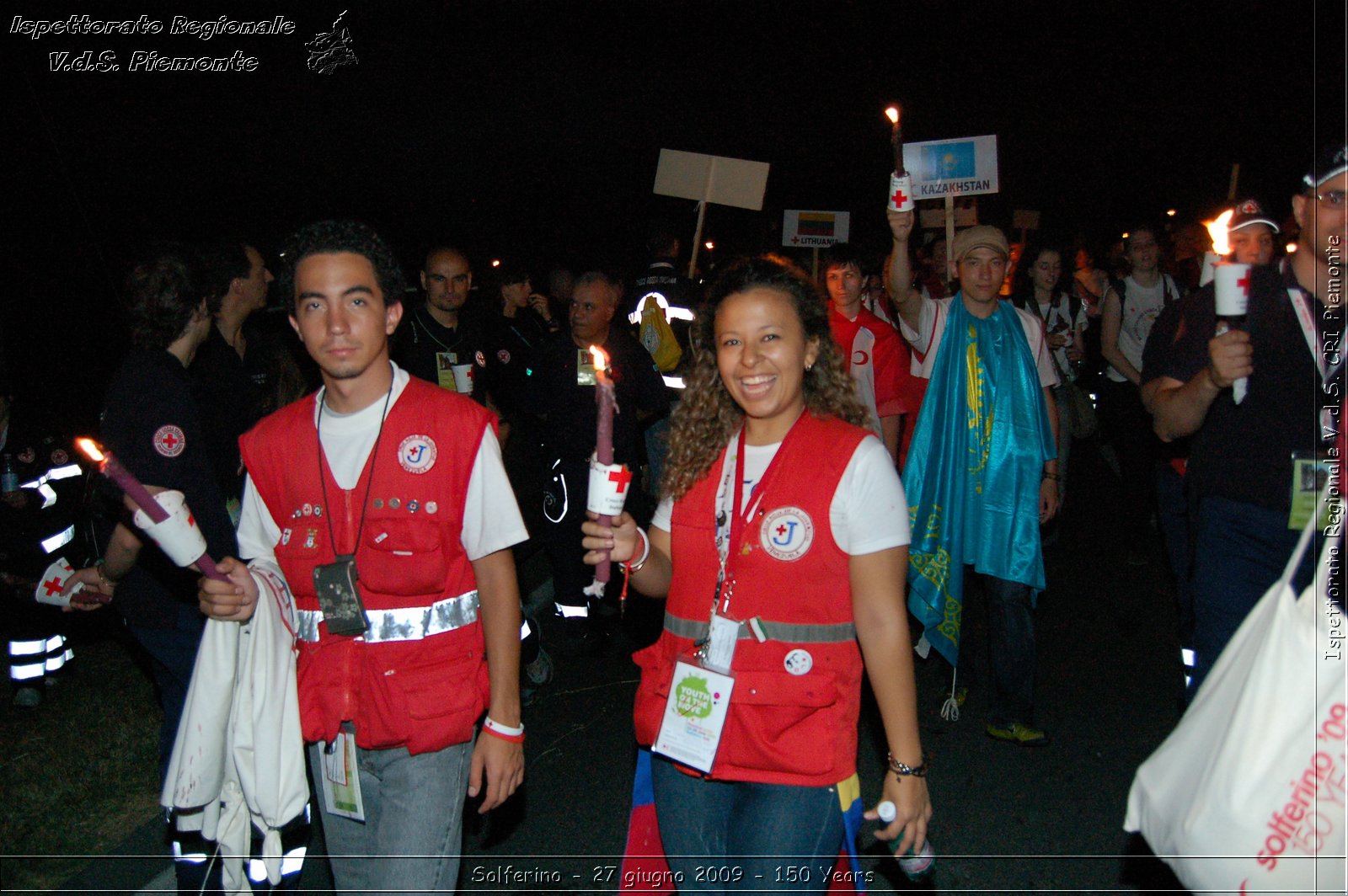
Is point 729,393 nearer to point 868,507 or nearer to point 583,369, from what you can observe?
point 868,507

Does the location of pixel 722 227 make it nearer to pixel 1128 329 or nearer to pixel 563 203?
pixel 563 203

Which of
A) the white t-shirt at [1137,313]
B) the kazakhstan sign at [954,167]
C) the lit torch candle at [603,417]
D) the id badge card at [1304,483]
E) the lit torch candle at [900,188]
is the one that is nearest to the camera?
the lit torch candle at [603,417]

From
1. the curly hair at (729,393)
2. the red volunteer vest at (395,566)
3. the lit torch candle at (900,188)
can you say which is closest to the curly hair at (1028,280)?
the lit torch candle at (900,188)

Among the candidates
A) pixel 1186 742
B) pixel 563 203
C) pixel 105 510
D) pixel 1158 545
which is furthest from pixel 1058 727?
pixel 563 203

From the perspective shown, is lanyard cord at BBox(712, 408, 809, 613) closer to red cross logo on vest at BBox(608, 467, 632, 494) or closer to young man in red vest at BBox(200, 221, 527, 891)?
red cross logo on vest at BBox(608, 467, 632, 494)

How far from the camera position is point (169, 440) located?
3.39m

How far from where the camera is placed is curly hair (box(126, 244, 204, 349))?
12.1 feet

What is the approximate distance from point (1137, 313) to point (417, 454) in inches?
263

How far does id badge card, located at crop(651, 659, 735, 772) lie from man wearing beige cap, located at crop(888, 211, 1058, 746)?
2779 mm

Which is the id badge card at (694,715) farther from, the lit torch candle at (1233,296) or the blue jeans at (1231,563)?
the lit torch candle at (1233,296)

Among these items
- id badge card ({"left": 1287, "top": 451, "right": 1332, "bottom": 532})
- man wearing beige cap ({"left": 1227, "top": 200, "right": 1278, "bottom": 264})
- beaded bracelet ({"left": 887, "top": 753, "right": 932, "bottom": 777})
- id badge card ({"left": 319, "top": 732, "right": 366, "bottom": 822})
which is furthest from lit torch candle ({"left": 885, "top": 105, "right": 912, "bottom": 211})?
id badge card ({"left": 319, "top": 732, "right": 366, "bottom": 822})

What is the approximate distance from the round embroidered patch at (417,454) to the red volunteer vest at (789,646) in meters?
0.80

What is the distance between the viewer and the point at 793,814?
245cm

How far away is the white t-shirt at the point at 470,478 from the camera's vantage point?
2.73 metres
